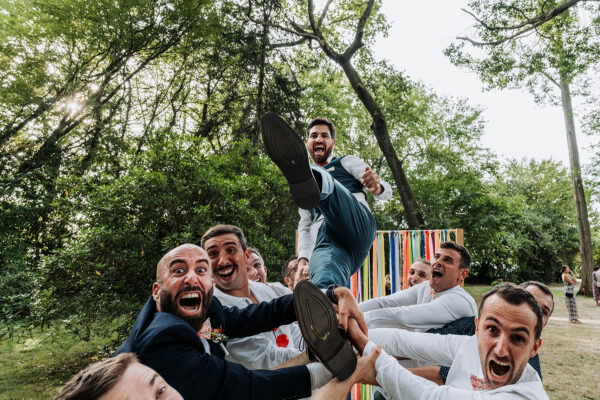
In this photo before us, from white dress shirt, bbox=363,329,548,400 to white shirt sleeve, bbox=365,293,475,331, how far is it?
337 mm

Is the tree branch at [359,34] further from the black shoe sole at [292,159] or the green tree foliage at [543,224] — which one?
the green tree foliage at [543,224]

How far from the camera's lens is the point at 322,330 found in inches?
67.3

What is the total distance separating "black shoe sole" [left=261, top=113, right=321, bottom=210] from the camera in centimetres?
227

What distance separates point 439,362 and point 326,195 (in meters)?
1.22

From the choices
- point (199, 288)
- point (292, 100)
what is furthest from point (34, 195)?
point (199, 288)

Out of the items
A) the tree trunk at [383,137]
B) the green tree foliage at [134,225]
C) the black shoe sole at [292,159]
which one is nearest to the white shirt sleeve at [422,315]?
the black shoe sole at [292,159]

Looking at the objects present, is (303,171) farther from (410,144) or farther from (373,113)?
(410,144)

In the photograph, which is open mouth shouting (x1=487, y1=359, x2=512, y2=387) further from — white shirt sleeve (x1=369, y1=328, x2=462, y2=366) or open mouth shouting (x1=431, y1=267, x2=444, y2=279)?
open mouth shouting (x1=431, y1=267, x2=444, y2=279)

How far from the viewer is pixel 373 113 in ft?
35.5

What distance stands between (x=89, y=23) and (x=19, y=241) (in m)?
6.32

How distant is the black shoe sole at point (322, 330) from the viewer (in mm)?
1645

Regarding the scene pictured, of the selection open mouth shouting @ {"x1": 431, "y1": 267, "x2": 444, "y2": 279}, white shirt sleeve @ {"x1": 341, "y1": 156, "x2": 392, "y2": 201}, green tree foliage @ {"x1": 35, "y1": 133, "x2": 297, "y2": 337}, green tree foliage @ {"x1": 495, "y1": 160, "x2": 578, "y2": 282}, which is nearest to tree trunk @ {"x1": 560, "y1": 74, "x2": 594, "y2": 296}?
green tree foliage @ {"x1": 495, "y1": 160, "x2": 578, "y2": 282}

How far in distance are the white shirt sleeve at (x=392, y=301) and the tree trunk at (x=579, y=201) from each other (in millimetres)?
16565

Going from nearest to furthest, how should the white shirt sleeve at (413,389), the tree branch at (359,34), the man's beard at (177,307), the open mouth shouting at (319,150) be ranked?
1. the white shirt sleeve at (413,389)
2. the man's beard at (177,307)
3. the open mouth shouting at (319,150)
4. the tree branch at (359,34)
